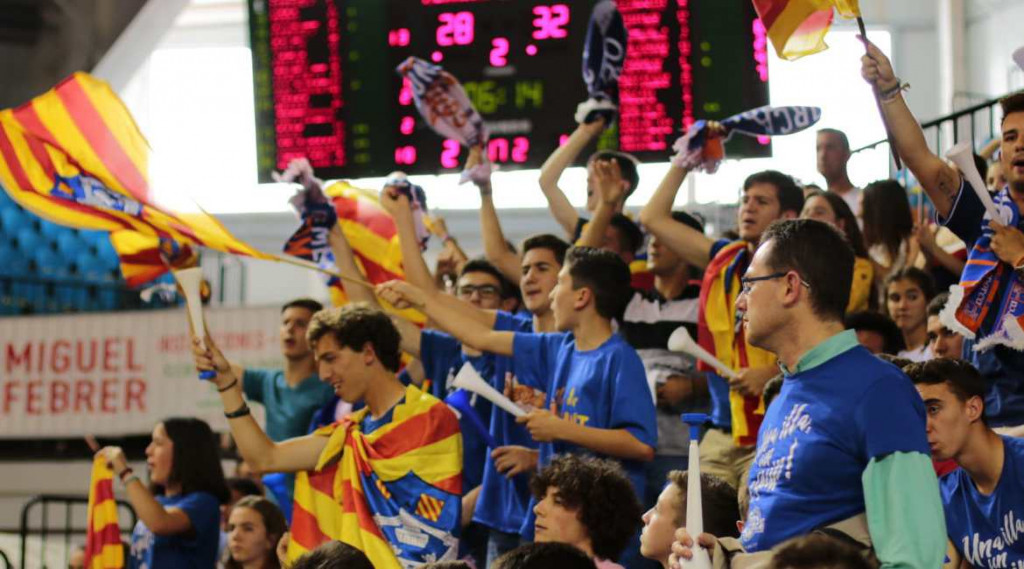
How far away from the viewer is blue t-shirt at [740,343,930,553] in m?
2.63

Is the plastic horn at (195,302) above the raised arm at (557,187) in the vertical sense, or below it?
below

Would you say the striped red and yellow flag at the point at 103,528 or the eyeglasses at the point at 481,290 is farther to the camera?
the striped red and yellow flag at the point at 103,528

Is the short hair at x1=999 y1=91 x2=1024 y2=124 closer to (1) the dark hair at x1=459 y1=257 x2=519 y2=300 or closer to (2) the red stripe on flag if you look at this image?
(1) the dark hair at x1=459 y1=257 x2=519 y2=300

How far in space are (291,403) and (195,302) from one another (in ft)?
→ 4.68

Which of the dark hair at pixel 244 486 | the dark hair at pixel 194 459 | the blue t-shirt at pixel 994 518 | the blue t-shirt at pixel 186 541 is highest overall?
the blue t-shirt at pixel 994 518

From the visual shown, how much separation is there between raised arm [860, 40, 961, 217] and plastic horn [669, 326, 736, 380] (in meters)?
0.80

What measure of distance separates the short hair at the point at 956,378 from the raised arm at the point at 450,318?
1.72 meters

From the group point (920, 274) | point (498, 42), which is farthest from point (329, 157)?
point (920, 274)

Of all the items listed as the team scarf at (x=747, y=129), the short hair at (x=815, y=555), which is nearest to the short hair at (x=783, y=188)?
the team scarf at (x=747, y=129)

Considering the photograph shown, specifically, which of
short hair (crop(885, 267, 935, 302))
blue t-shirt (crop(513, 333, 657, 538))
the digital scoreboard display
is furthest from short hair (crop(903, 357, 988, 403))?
the digital scoreboard display

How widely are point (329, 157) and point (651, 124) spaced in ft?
6.05

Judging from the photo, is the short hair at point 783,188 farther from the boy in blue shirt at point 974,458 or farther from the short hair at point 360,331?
the boy in blue shirt at point 974,458

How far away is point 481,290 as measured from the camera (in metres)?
5.98

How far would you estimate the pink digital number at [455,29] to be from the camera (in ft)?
28.0
